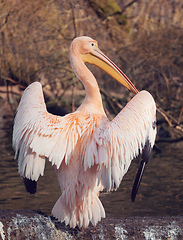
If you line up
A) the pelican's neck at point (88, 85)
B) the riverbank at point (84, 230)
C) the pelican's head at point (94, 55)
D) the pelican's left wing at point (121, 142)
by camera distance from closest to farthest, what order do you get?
the pelican's left wing at point (121, 142) → the riverbank at point (84, 230) → the pelican's neck at point (88, 85) → the pelican's head at point (94, 55)

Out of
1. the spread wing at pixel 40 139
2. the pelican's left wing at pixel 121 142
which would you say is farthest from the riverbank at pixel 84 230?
the pelican's left wing at pixel 121 142

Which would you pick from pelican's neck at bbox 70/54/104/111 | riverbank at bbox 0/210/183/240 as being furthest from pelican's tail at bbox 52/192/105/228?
pelican's neck at bbox 70/54/104/111

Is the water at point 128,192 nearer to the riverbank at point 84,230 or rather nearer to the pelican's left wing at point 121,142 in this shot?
the riverbank at point 84,230

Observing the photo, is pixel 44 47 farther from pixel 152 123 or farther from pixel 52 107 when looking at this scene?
pixel 152 123

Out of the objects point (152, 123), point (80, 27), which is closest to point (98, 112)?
point (152, 123)

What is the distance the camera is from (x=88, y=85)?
4.21 metres

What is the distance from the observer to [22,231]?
3.63m

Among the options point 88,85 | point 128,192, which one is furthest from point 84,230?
point 128,192

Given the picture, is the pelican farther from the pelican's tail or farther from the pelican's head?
the pelican's head

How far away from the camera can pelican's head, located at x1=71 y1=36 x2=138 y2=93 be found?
433 centimetres

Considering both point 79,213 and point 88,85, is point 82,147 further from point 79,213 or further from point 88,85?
point 88,85

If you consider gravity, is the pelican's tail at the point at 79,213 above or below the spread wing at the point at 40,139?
below

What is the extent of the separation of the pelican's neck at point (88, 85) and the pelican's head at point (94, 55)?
108mm

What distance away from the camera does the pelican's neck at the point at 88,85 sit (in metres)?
4.12
